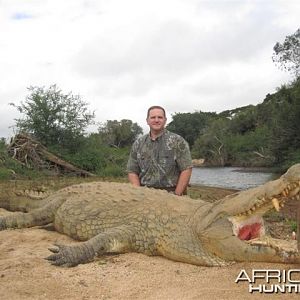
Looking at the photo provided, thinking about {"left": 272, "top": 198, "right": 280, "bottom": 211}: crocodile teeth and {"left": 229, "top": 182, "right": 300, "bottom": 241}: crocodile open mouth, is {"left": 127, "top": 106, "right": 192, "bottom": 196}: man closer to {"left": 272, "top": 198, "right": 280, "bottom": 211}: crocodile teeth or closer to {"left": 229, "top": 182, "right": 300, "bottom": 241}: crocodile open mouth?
{"left": 229, "top": 182, "right": 300, "bottom": 241}: crocodile open mouth

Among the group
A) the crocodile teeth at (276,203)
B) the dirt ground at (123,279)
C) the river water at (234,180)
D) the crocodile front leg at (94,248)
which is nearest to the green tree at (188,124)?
the river water at (234,180)

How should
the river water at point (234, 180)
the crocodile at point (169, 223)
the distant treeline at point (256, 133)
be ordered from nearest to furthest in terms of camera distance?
1. the crocodile at point (169, 223)
2. the river water at point (234, 180)
3. the distant treeline at point (256, 133)

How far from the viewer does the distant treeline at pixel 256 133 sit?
3322 cm

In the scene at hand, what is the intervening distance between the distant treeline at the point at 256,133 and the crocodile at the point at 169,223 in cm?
2647

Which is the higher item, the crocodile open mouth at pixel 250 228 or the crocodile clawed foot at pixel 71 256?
the crocodile open mouth at pixel 250 228

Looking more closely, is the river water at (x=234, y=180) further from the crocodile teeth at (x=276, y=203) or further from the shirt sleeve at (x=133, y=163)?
the crocodile teeth at (x=276, y=203)

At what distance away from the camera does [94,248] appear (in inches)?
183

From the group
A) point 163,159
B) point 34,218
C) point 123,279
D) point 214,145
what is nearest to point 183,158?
point 163,159

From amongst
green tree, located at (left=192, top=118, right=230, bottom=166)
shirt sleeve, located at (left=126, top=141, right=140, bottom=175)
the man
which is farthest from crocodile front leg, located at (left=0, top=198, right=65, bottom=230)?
green tree, located at (left=192, top=118, right=230, bottom=166)

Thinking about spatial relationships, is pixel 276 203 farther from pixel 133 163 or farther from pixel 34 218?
pixel 34 218

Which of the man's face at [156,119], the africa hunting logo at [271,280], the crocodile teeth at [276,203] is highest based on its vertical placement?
the man's face at [156,119]

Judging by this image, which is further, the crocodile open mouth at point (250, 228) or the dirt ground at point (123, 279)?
the crocodile open mouth at point (250, 228)

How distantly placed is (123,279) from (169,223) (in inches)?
38.5

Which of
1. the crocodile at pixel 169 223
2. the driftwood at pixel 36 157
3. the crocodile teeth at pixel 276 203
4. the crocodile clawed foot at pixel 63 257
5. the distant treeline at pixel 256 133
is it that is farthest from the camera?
the distant treeline at pixel 256 133
